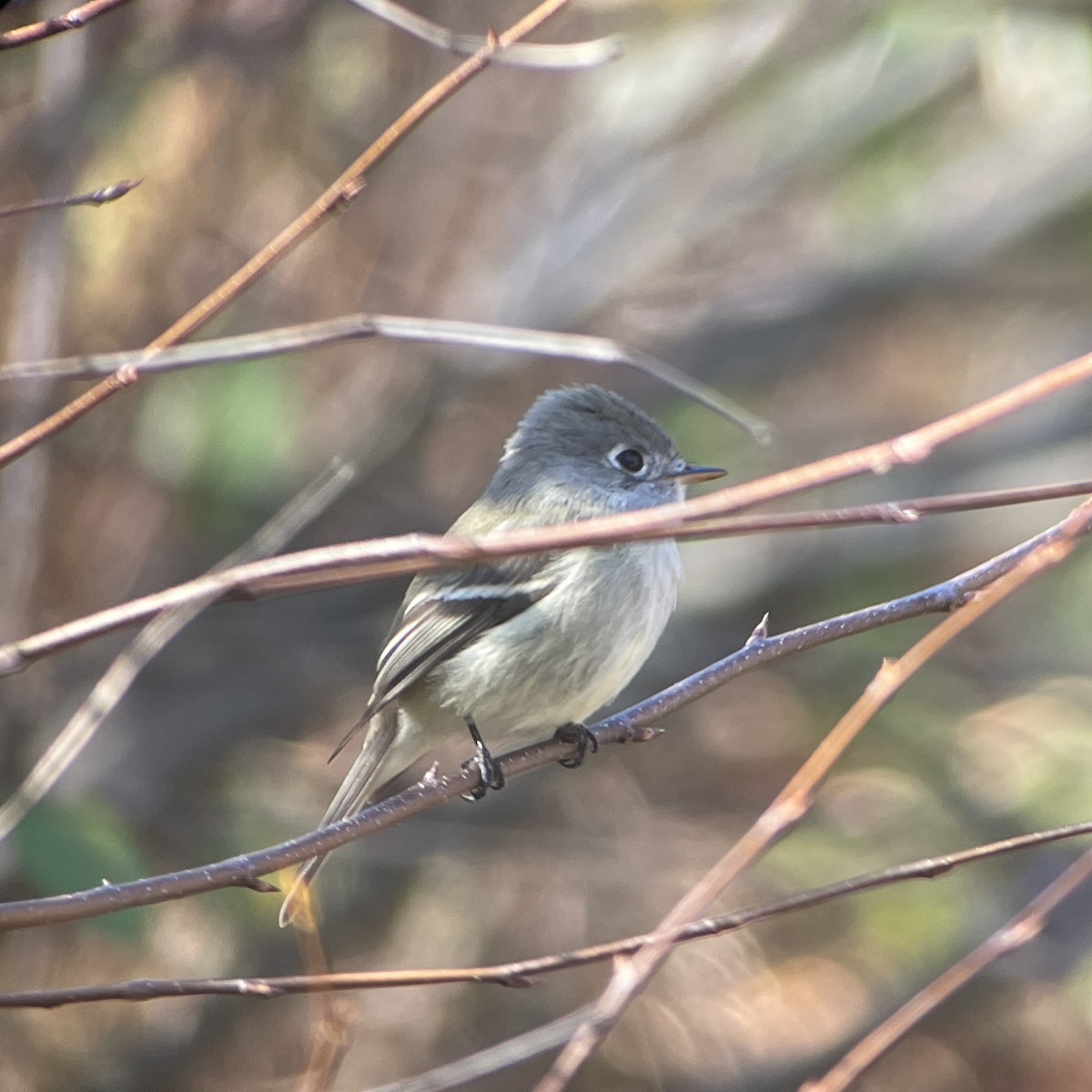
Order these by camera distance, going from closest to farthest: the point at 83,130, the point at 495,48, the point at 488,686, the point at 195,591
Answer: the point at 195,591
the point at 495,48
the point at 488,686
the point at 83,130

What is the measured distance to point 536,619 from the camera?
12.8 feet

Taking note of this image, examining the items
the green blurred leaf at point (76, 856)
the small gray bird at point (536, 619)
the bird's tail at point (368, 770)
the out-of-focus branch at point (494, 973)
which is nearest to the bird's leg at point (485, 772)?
the small gray bird at point (536, 619)

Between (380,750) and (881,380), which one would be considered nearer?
(380,750)

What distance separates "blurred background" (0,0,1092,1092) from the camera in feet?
17.7

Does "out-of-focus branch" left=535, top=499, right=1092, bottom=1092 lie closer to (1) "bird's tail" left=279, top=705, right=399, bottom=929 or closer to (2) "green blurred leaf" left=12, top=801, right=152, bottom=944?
(2) "green blurred leaf" left=12, top=801, right=152, bottom=944

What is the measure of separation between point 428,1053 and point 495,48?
15.1ft

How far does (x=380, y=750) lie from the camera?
4184mm

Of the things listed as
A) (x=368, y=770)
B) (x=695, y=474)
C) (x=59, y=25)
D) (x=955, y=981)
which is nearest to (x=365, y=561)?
(x=955, y=981)

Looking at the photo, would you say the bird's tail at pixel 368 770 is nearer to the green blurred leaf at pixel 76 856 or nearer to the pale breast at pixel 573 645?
the pale breast at pixel 573 645

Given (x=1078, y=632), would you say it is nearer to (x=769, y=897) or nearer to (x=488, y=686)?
(x=769, y=897)

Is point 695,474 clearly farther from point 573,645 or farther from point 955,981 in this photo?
point 955,981

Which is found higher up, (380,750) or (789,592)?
(380,750)

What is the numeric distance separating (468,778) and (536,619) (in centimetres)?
83

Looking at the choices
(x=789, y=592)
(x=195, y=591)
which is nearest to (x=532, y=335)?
(x=195, y=591)
